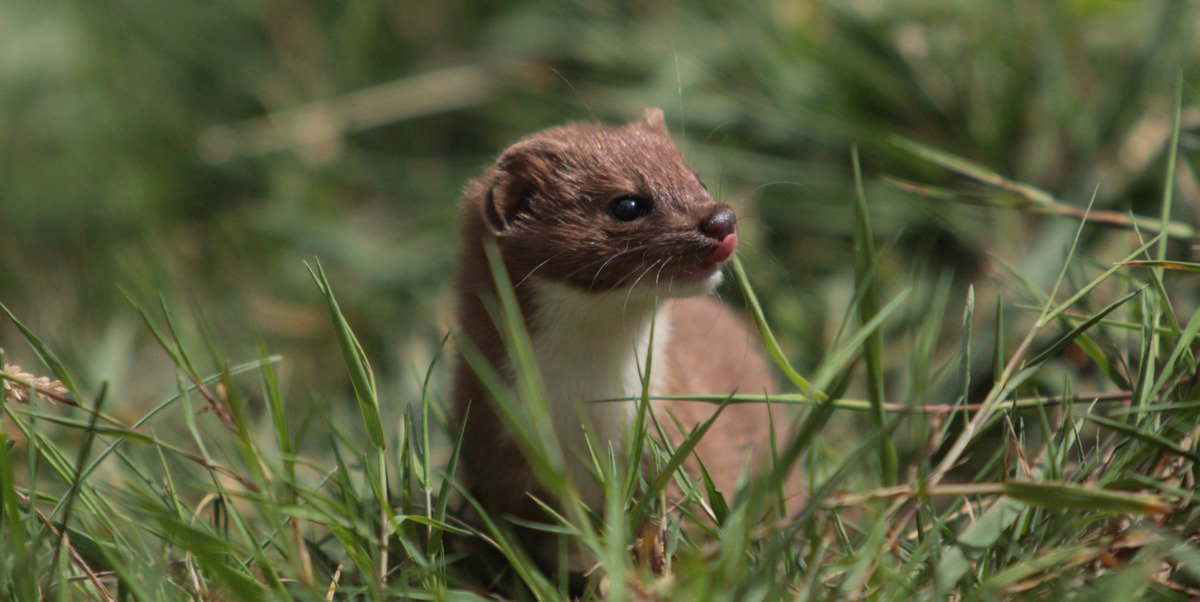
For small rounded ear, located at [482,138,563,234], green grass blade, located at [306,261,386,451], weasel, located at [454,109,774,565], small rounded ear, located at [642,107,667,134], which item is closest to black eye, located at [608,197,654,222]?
weasel, located at [454,109,774,565]

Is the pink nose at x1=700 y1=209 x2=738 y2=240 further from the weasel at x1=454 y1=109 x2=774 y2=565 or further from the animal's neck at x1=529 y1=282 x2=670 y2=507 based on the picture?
the animal's neck at x1=529 y1=282 x2=670 y2=507

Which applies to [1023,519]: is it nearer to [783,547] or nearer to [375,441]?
[783,547]

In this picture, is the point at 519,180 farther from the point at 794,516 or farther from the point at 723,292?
the point at 723,292

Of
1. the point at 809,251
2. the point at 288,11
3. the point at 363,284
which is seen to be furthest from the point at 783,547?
the point at 288,11

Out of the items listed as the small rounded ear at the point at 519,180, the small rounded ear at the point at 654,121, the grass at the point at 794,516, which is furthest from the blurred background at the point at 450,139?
the grass at the point at 794,516

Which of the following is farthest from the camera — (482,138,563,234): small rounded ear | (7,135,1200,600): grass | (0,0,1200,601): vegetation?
(482,138,563,234): small rounded ear

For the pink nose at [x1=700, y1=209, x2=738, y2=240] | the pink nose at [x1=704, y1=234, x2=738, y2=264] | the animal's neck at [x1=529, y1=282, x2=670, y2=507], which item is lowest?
the animal's neck at [x1=529, y1=282, x2=670, y2=507]
